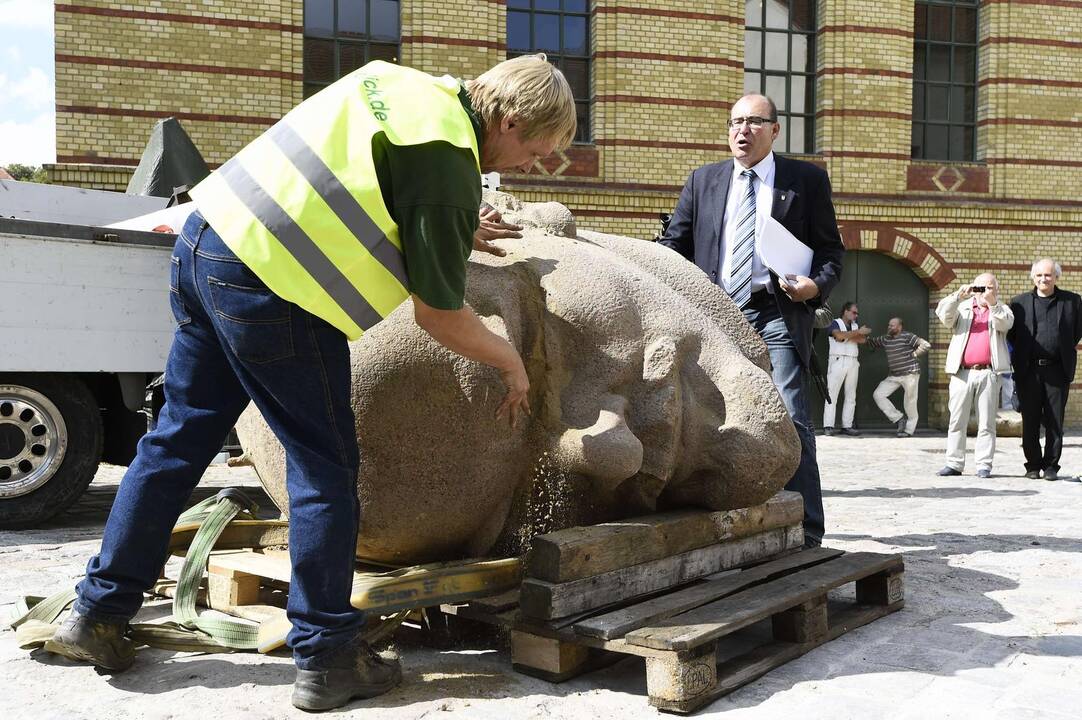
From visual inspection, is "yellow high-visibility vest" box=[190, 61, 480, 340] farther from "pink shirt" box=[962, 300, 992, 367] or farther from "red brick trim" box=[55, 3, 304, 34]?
"red brick trim" box=[55, 3, 304, 34]

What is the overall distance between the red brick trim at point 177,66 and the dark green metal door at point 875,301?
7.99m

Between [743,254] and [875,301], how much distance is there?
10.6 m

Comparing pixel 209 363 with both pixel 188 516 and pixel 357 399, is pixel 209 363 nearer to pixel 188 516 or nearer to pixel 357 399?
pixel 357 399

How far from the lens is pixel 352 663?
2584 millimetres

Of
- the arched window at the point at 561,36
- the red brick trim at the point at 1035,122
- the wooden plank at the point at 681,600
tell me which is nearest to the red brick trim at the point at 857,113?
the red brick trim at the point at 1035,122

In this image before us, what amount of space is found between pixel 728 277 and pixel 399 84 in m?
2.34

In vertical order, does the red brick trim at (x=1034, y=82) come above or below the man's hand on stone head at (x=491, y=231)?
above

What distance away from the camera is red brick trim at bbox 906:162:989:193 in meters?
14.4

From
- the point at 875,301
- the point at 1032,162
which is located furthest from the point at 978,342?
the point at 1032,162

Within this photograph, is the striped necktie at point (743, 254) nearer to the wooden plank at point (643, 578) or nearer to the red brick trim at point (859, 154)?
the wooden plank at point (643, 578)

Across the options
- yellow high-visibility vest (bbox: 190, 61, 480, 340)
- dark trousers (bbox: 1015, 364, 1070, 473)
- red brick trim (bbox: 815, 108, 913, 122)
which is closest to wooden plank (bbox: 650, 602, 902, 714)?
yellow high-visibility vest (bbox: 190, 61, 480, 340)

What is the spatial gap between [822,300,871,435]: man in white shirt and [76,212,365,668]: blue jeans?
455 inches

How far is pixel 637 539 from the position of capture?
10.1 ft

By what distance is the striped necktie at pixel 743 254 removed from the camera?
14.5ft
